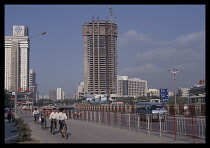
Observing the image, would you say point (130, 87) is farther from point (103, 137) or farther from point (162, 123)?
point (103, 137)

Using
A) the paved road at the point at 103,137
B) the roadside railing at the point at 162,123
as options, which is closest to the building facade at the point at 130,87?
the roadside railing at the point at 162,123

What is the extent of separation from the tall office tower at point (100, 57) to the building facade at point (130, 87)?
155 inches

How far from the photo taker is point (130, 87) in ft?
563

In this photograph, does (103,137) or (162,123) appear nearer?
(103,137)

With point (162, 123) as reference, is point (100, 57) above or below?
above

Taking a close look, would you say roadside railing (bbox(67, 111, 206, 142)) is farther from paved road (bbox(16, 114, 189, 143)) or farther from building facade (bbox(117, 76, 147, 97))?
building facade (bbox(117, 76, 147, 97))

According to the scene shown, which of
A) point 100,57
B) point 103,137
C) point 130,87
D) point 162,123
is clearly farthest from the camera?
point 100,57

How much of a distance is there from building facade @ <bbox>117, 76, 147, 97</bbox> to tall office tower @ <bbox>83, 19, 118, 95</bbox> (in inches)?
155

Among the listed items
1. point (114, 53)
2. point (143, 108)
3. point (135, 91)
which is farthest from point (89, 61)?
point (143, 108)

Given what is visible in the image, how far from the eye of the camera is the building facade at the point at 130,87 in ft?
559

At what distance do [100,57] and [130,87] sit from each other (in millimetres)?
23985

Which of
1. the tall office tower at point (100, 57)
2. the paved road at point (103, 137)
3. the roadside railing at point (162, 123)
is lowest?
the paved road at point (103, 137)

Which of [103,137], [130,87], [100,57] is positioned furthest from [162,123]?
[100,57]

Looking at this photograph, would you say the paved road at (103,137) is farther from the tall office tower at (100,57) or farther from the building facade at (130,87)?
the building facade at (130,87)
